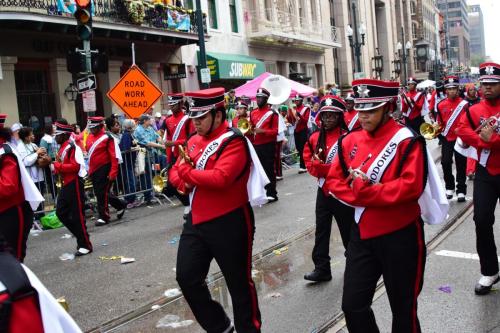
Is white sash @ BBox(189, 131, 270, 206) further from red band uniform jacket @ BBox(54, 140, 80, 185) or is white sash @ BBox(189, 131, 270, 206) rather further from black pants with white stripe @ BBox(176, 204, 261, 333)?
red band uniform jacket @ BBox(54, 140, 80, 185)

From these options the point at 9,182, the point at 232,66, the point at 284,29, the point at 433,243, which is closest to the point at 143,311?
the point at 9,182

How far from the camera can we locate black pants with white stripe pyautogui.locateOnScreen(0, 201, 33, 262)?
17.4 feet

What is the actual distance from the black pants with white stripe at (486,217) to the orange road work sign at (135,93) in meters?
7.84

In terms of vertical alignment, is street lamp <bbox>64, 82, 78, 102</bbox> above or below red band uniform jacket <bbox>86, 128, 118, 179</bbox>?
above

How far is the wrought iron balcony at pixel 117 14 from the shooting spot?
15419 mm

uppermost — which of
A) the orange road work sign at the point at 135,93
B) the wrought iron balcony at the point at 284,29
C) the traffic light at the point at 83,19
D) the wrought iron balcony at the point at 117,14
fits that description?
the wrought iron balcony at the point at 284,29

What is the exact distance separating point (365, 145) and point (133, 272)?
4.18m

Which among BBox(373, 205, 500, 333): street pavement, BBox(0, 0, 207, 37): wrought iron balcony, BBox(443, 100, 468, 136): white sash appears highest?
BBox(0, 0, 207, 37): wrought iron balcony

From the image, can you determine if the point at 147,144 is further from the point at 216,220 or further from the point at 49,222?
the point at 216,220

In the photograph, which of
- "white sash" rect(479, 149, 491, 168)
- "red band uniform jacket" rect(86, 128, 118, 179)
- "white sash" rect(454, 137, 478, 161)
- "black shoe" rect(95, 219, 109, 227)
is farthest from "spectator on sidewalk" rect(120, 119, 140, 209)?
"white sash" rect(479, 149, 491, 168)

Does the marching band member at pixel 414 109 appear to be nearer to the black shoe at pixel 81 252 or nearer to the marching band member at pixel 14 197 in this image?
the black shoe at pixel 81 252

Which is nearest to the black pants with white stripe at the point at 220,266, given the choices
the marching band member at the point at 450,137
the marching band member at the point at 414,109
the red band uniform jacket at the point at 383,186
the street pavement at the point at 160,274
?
the street pavement at the point at 160,274

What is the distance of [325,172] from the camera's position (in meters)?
5.69

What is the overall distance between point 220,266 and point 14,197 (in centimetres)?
219
